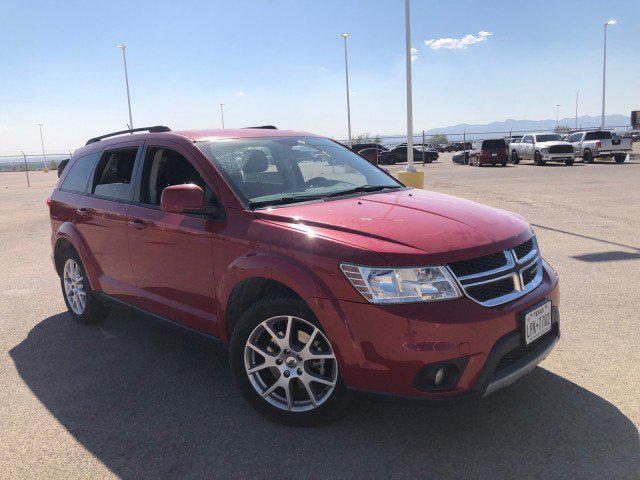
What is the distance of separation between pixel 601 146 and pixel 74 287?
2944 centimetres

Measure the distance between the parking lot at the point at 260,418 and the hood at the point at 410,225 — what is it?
766 millimetres

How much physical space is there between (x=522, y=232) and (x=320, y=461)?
5.66 ft

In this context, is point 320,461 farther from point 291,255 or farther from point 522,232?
point 522,232

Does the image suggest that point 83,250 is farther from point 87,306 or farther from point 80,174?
point 80,174

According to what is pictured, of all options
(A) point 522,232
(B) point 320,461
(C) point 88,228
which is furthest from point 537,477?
(C) point 88,228

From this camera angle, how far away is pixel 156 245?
12.6ft

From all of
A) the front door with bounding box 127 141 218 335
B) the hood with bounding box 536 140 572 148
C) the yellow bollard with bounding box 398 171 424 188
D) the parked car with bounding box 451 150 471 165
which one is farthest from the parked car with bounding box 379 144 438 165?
the front door with bounding box 127 141 218 335

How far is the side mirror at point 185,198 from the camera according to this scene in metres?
3.28

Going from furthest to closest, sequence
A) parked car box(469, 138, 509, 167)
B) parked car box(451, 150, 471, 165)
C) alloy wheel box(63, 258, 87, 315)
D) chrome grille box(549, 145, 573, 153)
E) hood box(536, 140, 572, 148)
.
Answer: parked car box(451, 150, 471, 165), parked car box(469, 138, 509, 167), hood box(536, 140, 572, 148), chrome grille box(549, 145, 573, 153), alloy wheel box(63, 258, 87, 315)

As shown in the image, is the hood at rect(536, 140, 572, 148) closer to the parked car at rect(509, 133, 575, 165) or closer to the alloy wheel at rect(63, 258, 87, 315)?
the parked car at rect(509, 133, 575, 165)

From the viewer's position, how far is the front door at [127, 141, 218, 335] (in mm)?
3494

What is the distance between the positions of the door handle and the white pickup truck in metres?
29.3

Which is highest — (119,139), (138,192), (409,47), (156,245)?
(409,47)

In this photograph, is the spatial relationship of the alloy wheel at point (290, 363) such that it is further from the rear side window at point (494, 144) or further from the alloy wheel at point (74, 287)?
the rear side window at point (494, 144)
